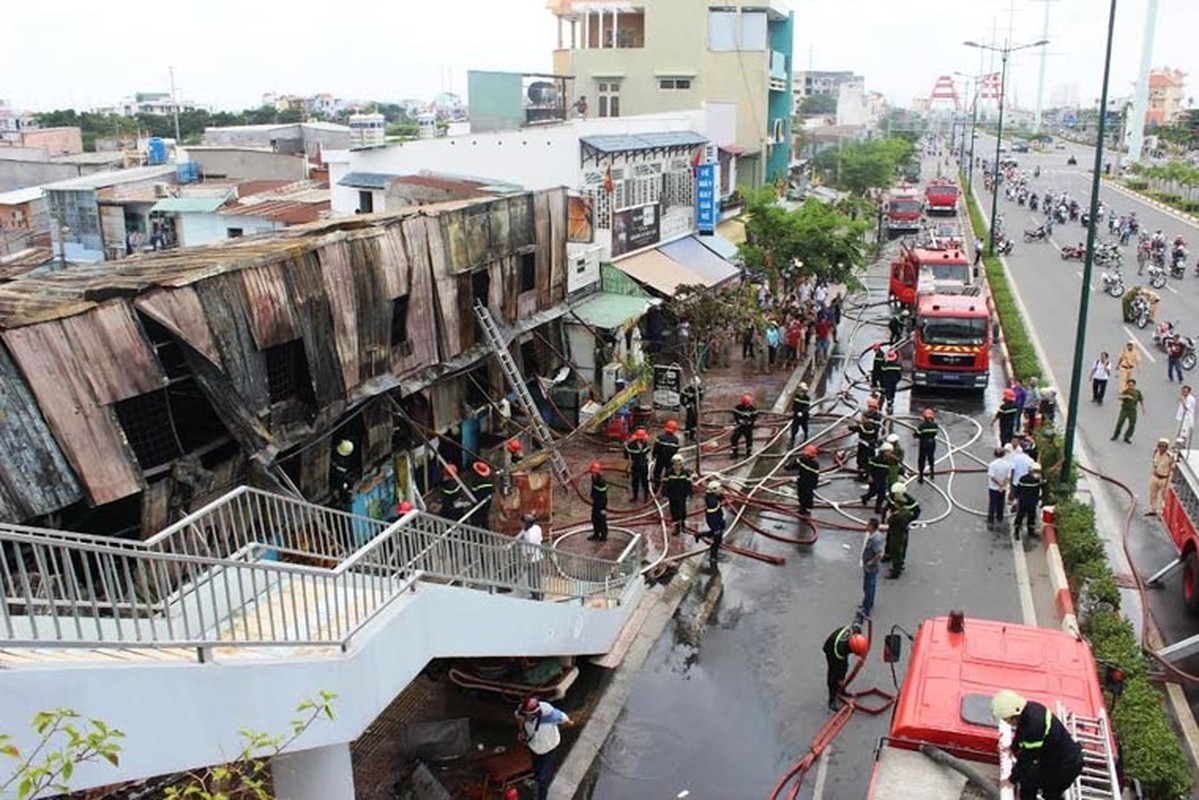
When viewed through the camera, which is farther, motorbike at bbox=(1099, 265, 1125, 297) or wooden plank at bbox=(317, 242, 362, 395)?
motorbike at bbox=(1099, 265, 1125, 297)

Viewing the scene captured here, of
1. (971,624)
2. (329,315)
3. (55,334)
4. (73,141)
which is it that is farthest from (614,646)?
(73,141)

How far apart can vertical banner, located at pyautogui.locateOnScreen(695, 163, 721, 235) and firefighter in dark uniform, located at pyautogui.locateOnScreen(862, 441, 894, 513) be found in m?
14.8

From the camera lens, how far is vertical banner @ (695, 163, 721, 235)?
31000 mm

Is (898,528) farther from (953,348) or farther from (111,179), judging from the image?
(111,179)

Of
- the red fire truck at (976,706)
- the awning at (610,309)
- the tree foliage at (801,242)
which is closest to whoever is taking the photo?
the red fire truck at (976,706)

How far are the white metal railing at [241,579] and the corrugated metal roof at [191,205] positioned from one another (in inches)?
970

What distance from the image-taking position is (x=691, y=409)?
21172 mm

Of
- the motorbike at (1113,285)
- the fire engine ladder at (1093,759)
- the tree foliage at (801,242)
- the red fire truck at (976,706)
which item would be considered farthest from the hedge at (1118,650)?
the motorbike at (1113,285)

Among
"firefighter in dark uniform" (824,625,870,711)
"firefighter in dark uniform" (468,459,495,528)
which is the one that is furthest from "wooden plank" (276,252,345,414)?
"firefighter in dark uniform" (824,625,870,711)

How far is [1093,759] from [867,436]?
11.4 metres

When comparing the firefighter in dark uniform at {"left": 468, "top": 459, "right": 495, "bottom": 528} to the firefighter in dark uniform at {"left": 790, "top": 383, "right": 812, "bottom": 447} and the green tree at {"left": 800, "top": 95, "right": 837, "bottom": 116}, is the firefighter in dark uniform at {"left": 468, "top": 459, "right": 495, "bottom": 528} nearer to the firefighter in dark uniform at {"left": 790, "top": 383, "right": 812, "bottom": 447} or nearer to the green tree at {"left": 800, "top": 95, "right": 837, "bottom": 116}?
the firefighter in dark uniform at {"left": 790, "top": 383, "right": 812, "bottom": 447}

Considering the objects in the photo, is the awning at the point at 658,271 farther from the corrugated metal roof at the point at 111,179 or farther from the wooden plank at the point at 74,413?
the corrugated metal roof at the point at 111,179

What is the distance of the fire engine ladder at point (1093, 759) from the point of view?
6.89 m

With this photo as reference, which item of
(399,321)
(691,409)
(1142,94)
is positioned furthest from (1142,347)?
(1142,94)
